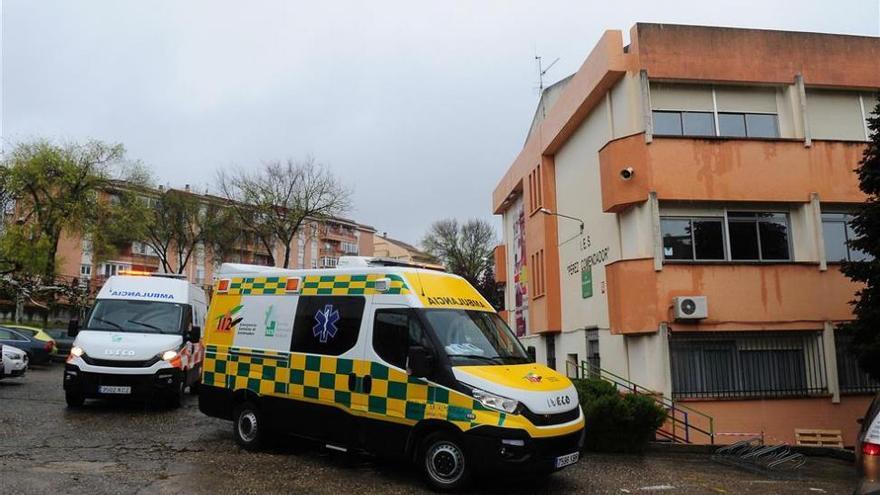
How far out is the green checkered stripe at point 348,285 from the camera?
296 inches

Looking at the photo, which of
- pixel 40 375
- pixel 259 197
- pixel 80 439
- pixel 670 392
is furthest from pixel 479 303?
pixel 259 197

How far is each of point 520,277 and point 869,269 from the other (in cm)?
1483

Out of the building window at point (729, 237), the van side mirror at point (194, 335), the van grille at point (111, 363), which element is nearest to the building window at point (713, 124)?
the building window at point (729, 237)

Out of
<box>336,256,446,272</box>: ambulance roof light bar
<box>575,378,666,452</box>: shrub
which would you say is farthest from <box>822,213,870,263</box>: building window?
<box>336,256,446,272</box>: ambulance roof light bar

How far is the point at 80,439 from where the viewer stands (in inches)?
355

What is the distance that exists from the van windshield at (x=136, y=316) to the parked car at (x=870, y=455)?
444 inches

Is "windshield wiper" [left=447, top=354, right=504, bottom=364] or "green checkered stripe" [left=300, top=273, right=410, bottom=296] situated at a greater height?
"green checkered stripe" [left=300, top=273, right=410, bottom=296]

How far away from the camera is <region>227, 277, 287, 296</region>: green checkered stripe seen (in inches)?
344

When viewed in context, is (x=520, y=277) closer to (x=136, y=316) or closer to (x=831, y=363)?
(x=831, y=363)

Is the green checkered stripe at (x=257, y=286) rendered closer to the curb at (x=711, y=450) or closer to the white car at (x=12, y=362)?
the curb at (x=711, y=450)

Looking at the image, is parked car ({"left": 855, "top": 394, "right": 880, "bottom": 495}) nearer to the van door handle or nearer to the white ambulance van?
the van door handle

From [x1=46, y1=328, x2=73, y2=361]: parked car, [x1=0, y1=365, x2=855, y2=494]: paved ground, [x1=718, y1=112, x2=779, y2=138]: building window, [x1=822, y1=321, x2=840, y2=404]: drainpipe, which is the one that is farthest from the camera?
[x1=46, y1=328, x2=73, y2=361]: parked car

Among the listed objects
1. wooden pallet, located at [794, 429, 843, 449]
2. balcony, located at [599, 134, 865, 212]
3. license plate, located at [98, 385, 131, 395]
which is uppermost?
balcony, located at [599, 134, 865, 212]

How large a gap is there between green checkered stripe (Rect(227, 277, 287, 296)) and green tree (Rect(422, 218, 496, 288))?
4514cm
